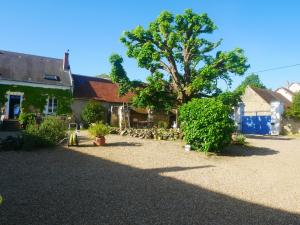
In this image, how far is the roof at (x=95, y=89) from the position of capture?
30.2 meters

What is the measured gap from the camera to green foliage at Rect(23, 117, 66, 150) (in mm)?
12375

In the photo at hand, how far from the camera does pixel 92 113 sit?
2709cm

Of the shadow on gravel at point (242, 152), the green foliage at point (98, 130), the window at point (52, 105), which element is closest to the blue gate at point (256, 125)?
the shadow on gravel at point (242, 152)

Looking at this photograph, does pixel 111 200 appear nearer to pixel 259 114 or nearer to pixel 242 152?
pixel 242 152

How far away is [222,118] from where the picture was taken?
14016mm

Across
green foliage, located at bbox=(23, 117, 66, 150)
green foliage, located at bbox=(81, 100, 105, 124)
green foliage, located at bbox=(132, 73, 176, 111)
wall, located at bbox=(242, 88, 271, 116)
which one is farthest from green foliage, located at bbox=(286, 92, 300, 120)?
green foliage, located at bbox=(23, 117, 66, 150)

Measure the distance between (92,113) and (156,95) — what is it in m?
8.10

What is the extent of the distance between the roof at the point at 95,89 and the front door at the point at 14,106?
525 centimetres

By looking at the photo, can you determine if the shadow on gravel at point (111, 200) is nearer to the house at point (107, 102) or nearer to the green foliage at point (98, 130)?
the green foliage at point (98, 130)

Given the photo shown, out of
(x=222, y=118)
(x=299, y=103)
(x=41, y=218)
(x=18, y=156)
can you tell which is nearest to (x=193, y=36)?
(x=222, y=118)

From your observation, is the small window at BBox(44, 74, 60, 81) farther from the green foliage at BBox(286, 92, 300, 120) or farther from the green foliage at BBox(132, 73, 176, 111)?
the green foliage at BBox(286, 92, 300, 120)

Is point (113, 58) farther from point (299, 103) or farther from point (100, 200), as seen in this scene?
point (299, 103)

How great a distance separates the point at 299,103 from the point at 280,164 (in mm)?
29978

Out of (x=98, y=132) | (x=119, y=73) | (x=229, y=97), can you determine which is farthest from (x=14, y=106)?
(x=229, y=97)
